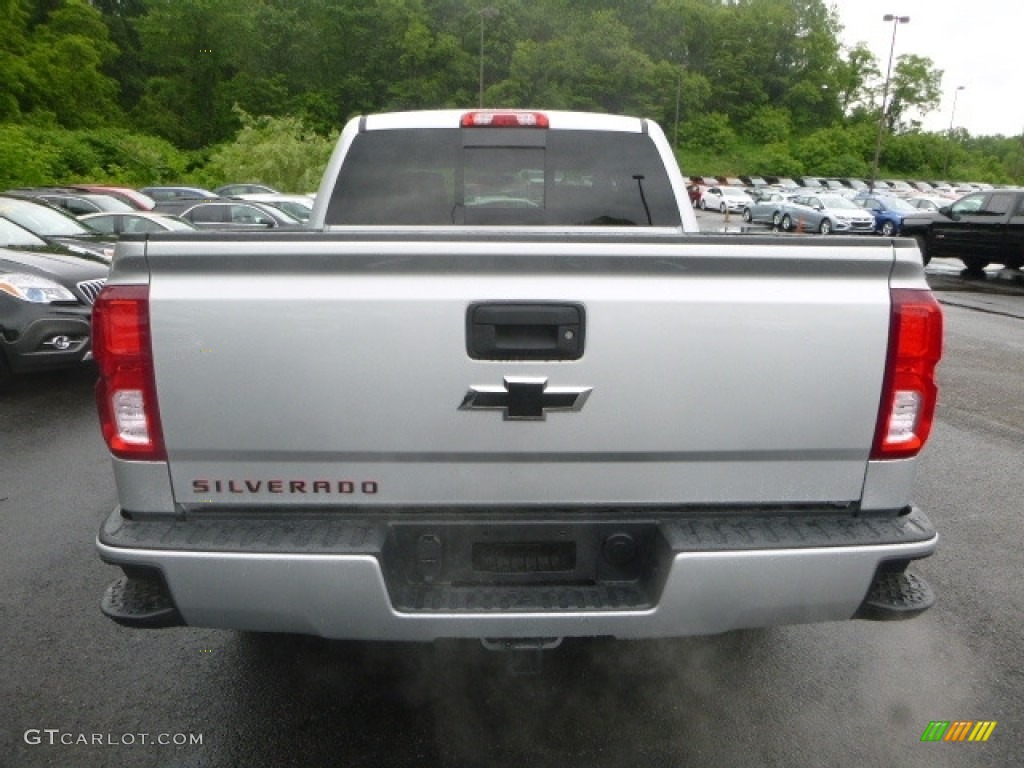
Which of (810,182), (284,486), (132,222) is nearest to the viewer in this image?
(284,486)

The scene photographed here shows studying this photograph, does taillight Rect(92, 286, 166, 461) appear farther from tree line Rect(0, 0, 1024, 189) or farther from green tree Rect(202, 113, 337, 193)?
tree line Rect(0, 0, 1024, 189)

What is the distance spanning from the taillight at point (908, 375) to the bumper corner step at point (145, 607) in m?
2.05

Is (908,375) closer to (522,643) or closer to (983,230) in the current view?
(522,643)

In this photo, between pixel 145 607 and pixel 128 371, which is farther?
pixel 145 607

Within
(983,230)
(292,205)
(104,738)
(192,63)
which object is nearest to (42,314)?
(104,738)

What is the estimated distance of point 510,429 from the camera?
2.31 metres

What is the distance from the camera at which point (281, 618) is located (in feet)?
7.71

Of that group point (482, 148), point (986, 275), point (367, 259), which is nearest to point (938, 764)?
point (367, 259)

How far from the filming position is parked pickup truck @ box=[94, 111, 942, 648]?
7.39 feet

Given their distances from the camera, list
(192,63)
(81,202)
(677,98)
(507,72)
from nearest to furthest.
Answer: (81,202), (192,63), (677,98), (507,72)

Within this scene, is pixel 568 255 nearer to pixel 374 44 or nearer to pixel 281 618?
pixel 281 618

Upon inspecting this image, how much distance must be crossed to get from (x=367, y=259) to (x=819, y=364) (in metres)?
1.28

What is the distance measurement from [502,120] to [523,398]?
2.20m

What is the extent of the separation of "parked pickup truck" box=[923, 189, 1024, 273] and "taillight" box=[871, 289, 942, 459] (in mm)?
17614
